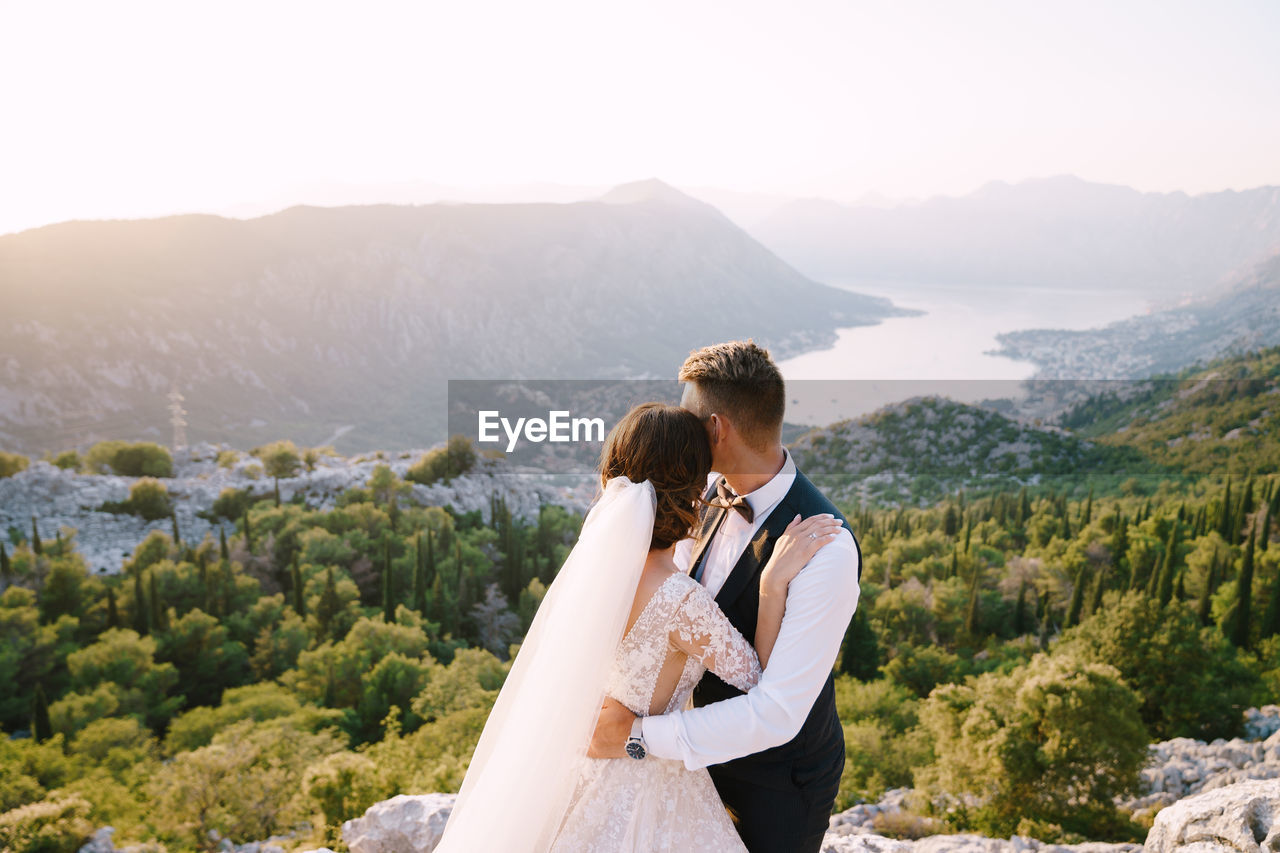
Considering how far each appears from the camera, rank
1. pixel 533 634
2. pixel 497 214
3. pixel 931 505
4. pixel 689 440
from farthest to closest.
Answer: pixel 497 214 < pixel 931 505 < pixel 533 634 < pixel 689 440

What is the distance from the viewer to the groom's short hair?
254 centimetres

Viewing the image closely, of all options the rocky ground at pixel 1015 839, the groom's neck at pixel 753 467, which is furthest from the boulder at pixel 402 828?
the groom's neck at pixel 753 467

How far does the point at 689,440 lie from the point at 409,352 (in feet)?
383

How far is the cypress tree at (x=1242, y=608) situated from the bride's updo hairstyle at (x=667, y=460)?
31267 millimetres

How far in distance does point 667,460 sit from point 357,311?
123 meters

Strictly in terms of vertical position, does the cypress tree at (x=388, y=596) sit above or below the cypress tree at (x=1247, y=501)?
below

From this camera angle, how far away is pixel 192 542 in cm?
3988

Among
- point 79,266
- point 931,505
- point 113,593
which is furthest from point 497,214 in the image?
point 113,593

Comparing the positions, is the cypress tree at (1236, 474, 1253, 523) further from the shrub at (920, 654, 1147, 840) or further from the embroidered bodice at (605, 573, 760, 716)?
the embroidered bodice at (605, 573, 760, 716)

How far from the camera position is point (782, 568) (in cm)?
234

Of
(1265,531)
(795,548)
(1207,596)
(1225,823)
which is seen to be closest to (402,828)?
(795,548)

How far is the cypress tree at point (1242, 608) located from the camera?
25.9 metres

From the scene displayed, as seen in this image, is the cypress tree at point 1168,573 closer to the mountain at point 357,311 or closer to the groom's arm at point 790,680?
the groom's arm at point 790,680

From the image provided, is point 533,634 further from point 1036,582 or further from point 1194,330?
point 1194,330
